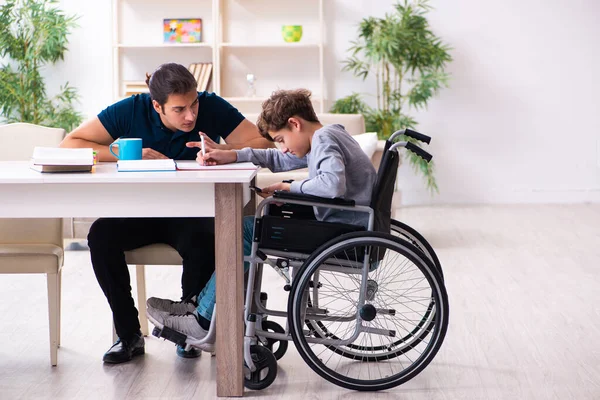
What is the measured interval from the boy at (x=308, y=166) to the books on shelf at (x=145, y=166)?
18cm

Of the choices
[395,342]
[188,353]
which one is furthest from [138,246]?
[395,342]

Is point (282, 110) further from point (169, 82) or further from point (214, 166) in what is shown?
point (169, 82)

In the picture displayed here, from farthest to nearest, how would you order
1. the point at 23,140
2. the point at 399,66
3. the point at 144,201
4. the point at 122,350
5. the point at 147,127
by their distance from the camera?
the point at 399,66 < the point at 23,140 < the point at 147,127 < the point at 122,350 < the point at 144,201

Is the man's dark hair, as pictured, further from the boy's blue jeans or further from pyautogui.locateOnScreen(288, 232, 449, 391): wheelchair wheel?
pyautogui.locateOnScreen(288, 232, 449, 391): wheelchair wheel

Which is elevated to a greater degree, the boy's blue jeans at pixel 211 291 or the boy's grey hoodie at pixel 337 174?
the boy's grey hoodie at pixel 337 174

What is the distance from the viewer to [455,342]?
9.14ft

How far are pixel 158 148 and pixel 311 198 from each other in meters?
0.76

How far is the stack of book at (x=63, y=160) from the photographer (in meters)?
2.17

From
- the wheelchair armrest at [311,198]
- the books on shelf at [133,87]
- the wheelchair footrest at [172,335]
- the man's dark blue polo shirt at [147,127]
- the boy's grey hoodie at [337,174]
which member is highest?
the books on shelf at [133,87]

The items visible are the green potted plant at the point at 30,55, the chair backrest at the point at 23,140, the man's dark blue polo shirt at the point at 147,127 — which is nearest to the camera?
the man's dark blue polo shirt at the point at 147,127

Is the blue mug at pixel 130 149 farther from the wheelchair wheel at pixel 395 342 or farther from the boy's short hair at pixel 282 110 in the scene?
the wheelchair wheel at pixel 395 342

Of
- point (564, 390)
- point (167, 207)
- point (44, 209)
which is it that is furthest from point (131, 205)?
point (564, 390)

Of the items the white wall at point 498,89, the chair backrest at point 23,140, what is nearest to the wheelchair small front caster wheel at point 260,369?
the chair backrest at point 23,140

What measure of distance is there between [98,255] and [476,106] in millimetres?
4496
